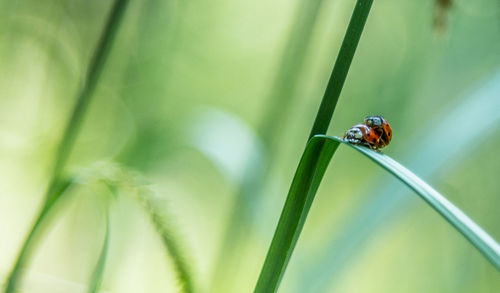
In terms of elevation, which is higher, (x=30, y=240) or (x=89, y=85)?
(x=89, y=85)

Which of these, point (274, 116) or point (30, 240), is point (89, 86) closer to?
point (30, 240)

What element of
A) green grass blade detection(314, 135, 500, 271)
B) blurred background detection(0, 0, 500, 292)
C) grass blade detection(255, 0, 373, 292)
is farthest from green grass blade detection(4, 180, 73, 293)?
green grass blade detection(314, 135, 500, 271)

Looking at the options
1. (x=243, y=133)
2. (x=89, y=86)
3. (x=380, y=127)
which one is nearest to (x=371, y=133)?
(x=380, y=127)

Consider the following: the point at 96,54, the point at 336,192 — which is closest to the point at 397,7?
the point at 336,192

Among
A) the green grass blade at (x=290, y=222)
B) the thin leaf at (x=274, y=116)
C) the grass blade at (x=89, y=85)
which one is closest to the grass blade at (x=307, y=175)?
the green grass blade at (x=290, y=222)

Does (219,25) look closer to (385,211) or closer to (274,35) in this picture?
(274,35)

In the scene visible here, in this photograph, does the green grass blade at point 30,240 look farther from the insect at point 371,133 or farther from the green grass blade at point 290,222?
the insect at point 371,133

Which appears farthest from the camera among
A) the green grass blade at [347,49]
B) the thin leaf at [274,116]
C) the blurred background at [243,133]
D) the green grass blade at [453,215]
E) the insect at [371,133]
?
the thin leaf at [274,116]
